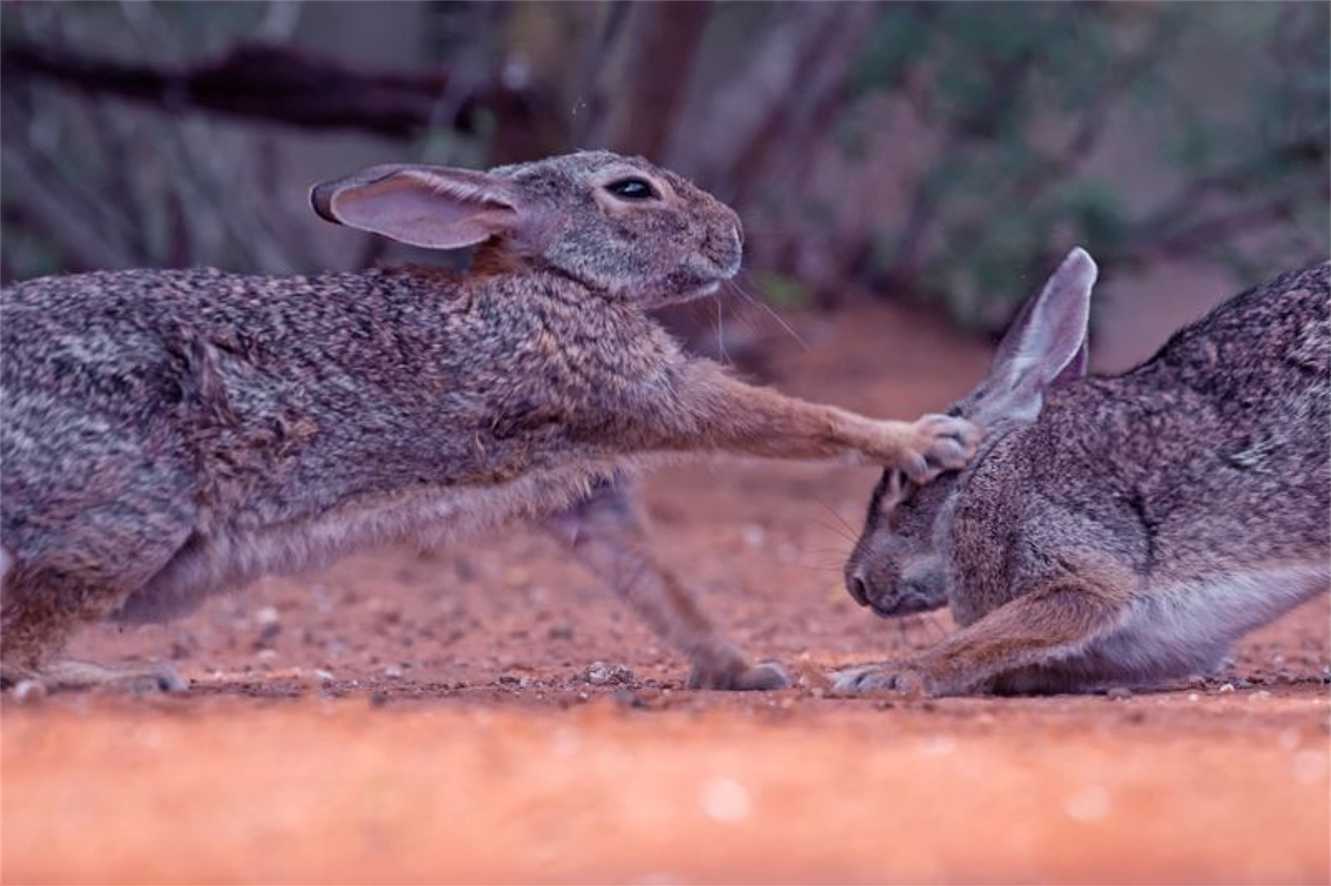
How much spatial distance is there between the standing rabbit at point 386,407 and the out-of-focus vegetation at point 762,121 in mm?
4253

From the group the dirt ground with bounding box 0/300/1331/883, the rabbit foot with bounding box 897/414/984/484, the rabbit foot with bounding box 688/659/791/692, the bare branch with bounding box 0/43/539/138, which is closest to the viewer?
the dirt ground with bounding box 0/300/1331/883

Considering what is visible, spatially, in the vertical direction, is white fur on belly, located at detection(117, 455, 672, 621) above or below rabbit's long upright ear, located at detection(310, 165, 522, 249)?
below

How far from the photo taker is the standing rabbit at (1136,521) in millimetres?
6152

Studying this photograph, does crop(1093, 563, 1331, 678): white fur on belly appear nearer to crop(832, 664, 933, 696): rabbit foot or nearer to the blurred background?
crop(832, 664, 933, 696): rabbit foot

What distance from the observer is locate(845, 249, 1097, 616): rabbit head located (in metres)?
6.81

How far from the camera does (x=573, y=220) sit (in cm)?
693

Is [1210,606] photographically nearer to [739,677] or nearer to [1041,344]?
[1041,344]

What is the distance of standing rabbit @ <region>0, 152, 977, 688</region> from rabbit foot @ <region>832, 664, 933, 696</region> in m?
0.37

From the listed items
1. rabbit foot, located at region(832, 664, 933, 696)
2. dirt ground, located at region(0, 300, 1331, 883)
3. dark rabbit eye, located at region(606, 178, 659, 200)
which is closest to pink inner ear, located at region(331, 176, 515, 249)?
dark rabbit eye, located at region(606, 178, 659, 200)

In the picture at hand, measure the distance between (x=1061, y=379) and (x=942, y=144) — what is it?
29.8 feet

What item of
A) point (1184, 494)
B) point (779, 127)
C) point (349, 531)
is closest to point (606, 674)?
point (349, 531)

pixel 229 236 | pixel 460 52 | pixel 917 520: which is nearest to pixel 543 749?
pixel 917 520

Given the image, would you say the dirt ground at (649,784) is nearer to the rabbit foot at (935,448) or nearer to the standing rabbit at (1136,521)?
the standing rabbit at (1136,521)

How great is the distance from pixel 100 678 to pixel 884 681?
218cm
